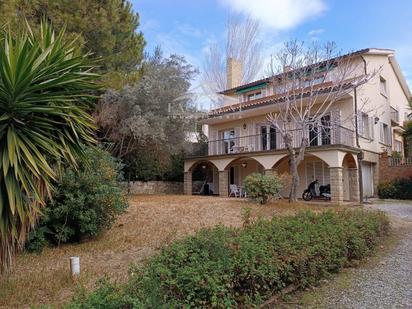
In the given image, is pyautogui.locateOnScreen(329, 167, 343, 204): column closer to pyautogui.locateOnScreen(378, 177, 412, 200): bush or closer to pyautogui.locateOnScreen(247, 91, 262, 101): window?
pyautogui.locateOnScreen(378, 177, 412, 200): bush

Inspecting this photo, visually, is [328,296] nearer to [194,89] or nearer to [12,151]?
[12,151]

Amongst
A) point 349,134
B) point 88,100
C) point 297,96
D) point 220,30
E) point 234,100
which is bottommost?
point 88,100

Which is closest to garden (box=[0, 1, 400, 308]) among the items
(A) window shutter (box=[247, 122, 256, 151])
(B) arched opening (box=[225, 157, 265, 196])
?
(A) window shutter (box=[247, 122, 256, 151])

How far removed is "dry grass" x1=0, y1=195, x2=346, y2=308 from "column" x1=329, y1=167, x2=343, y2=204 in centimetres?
313

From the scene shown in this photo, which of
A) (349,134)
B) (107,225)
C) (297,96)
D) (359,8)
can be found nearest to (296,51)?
(297,96)

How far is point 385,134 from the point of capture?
23.5 m

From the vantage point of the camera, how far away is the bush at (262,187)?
13.8 meters

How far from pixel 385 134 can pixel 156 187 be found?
14.9 meters

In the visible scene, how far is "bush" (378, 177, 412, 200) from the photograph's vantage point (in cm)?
1959

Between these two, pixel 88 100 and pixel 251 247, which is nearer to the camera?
pixel 251 247

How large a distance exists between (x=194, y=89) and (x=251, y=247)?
16602 millimetres

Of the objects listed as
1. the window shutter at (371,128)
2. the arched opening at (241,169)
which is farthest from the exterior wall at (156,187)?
the window shutter at (371,128)

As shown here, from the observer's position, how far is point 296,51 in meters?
16.7

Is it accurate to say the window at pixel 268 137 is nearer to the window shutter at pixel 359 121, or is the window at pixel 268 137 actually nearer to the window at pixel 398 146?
the window shutter at pixel 359 121
